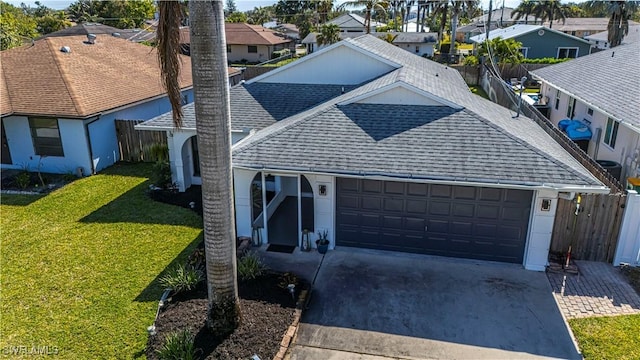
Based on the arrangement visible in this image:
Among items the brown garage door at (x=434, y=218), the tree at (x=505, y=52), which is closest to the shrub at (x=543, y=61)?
the tree at (x=505, y=52)

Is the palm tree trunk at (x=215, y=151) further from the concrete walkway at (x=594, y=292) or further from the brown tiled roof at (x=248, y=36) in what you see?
the brown tiled roof at (x=248, y=36)

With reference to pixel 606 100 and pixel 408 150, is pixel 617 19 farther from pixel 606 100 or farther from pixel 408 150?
pixel 408 150

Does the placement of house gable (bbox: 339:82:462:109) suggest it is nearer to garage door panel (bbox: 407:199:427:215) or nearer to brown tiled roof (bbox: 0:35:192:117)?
garage door panel (bbox: 407:199:427:215)

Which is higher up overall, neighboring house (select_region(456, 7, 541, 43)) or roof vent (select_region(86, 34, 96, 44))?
neighboring house (select_region(456, 7, 541, 43))

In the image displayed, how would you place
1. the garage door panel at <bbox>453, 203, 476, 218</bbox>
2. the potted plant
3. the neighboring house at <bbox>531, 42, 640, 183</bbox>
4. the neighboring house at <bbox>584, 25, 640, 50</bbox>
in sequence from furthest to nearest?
1. the neighboring house at <bbox>584, 25, 640, 50</bbox>
2. the neighboring house at <bbox>531, 42, 640, 183</bbox>
3. the potted plant
4. the garage door panel at <bbox>453, 203, 476, 218</bbox>

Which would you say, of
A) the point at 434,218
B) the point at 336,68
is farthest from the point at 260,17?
the point at 434,218

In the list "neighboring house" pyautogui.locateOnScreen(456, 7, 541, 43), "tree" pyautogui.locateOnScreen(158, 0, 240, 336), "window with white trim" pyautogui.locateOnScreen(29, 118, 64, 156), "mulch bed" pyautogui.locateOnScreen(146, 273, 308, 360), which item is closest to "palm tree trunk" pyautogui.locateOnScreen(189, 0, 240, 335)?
"tree" pyautogui.locateOnScreen(158, 0, 240, 336)

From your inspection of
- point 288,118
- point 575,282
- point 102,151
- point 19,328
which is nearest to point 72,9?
point 102,151
